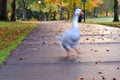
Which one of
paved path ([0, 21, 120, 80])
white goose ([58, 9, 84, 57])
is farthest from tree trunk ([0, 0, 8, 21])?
white goose ([58, 9, 84, 57])

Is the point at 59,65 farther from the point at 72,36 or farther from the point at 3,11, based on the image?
the point at 3,11

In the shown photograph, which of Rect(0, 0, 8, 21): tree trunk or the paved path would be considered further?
Rect(0, 0, 8, 21): tree trunk

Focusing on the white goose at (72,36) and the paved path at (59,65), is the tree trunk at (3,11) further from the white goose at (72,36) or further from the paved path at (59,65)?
the white goose at (72,36)

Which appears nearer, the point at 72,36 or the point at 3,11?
the point at 72,36

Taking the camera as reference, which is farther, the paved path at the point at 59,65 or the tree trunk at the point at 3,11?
the tree trunk at the point at 3,11

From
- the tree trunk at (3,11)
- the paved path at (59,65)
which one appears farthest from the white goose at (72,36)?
the tree trunk at (3,11)

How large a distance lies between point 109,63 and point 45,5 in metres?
75.8

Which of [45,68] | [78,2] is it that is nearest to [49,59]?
[45,68]

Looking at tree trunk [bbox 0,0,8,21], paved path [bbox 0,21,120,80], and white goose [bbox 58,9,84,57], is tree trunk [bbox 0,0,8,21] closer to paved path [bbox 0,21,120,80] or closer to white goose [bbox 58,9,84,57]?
paved path [bbox 0,21,120,80]

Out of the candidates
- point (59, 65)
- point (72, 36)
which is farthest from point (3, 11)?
point (59, 65)

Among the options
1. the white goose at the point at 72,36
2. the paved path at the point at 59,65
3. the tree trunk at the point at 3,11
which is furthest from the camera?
the tree trunk at the point at 3,11

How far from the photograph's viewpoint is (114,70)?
942cm

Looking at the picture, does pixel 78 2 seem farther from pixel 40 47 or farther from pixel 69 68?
pixel 69 68

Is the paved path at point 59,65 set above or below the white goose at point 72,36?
below
